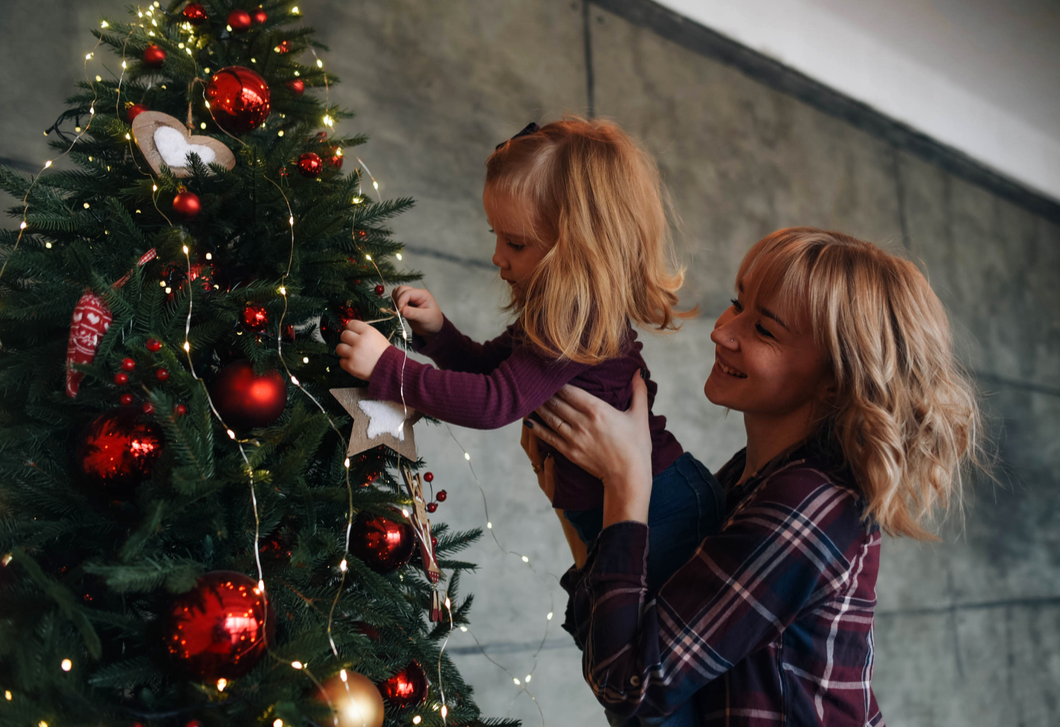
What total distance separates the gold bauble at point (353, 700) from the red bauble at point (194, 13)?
3.05 ft

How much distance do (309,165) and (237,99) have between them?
4.9 inches

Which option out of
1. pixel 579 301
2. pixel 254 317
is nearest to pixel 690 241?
pixel 579 301

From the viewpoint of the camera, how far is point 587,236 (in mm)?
1122

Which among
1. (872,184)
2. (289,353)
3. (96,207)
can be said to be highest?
(96,207)

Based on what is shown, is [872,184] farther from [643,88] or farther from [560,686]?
[560,686]

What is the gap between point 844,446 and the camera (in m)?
0.96

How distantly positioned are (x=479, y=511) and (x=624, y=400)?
993 millimetres

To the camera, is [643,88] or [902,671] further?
[902,671]

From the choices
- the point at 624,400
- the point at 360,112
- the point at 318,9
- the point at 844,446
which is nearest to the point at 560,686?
the point at 624,400

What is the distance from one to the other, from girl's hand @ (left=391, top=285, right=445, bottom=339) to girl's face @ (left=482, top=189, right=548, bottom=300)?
0.46 feet

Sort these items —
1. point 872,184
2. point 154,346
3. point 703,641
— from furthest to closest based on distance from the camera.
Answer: point 872,184 → point 703,641 → point 154,346

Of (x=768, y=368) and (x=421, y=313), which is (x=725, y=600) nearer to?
(x=768, y=368)

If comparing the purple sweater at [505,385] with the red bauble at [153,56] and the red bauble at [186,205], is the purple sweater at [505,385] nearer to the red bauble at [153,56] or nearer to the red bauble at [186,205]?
the red bauble at [186,205]

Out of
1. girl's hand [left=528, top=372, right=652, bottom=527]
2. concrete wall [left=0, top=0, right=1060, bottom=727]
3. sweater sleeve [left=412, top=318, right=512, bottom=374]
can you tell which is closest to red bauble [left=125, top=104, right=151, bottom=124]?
sweater sleeve [left=412, top=318, right=512, bottom=374]
